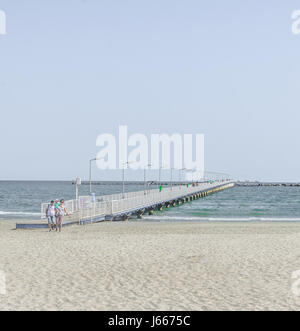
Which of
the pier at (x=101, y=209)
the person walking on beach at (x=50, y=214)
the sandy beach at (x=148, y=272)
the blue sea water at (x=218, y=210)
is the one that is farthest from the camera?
the blue sea water at (x=218, y=210)

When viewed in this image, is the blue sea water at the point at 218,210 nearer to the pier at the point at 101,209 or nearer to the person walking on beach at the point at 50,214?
the pier at the point at 101,209

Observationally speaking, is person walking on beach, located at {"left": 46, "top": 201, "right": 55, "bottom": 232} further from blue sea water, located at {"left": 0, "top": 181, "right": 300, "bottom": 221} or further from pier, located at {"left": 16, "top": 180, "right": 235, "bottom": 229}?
blue sea water, located at {"left": 0, "top": 181, "right": 300, "bottom": 221}

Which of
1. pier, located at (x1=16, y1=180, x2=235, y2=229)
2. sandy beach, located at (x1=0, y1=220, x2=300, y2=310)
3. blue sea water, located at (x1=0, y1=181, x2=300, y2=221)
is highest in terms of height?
pier, located at (x1=16, y1=180, x2=235, y2=229)

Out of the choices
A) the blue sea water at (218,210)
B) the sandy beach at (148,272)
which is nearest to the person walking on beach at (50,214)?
the sandy beach at (148,272)

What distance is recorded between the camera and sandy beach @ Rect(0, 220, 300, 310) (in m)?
9.51

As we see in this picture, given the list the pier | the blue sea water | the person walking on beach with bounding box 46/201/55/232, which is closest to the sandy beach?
the person walking on beach with bounding box 46/201/55/232

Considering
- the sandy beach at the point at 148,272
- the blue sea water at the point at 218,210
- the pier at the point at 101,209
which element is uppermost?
the pier at the point at 101,209

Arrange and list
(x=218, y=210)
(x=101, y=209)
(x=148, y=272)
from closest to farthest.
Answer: (x=148, y=272) < (x=101, y=209) < (x=218, y=210)

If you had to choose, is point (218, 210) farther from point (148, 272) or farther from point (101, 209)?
point (148, 272)

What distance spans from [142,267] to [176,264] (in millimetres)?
1044

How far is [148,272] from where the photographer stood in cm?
1253

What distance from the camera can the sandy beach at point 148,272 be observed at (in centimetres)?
951

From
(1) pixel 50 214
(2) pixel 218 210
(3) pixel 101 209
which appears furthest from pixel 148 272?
(2) pixel 218 210
